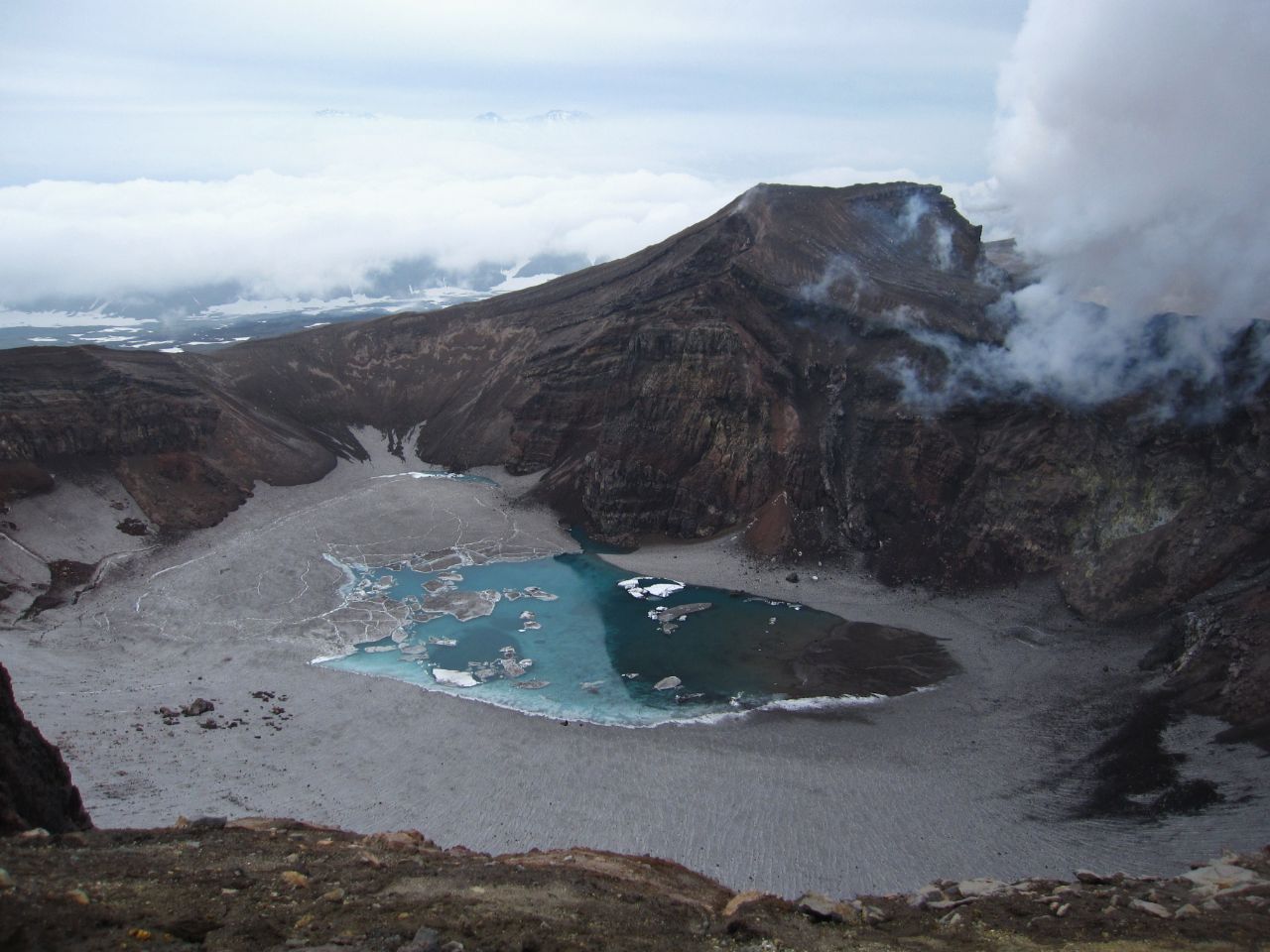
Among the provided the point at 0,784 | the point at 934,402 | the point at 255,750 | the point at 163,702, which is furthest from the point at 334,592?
the point at 934,402

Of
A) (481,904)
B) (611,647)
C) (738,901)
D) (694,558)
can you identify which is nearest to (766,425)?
(694,558)

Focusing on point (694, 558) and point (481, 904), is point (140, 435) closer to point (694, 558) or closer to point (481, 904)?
point (694, 558)

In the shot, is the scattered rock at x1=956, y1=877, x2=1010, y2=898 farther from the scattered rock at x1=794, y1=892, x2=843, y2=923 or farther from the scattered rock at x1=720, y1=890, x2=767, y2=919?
the scattered rock at x1=720, y1=890, x2=767, y2=919

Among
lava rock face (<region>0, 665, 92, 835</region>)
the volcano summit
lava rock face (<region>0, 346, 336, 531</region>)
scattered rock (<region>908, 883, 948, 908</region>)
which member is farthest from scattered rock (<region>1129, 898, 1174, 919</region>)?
lava rock face (<region>0, 346, 336, 531</region>)

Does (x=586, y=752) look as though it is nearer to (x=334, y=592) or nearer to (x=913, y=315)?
(x=334, y=592)

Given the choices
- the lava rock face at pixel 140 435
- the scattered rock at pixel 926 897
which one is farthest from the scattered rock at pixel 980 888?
the lava rock face at pixel 140 435

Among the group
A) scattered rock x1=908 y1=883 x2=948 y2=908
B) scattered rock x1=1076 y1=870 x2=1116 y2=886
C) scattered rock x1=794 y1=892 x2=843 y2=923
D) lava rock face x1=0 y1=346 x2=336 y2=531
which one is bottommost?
scattered rock x1=1076 y1=870 x2=1116 y2=886
